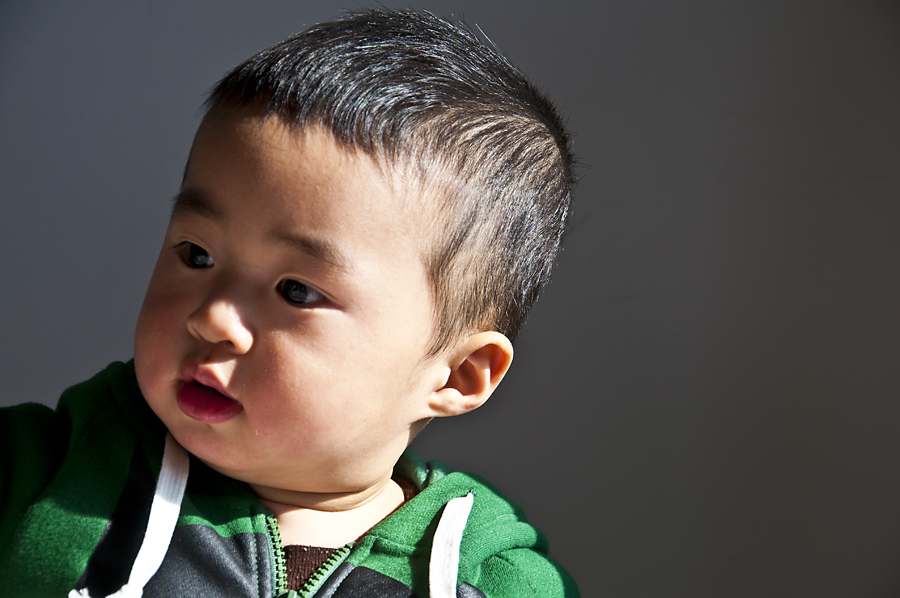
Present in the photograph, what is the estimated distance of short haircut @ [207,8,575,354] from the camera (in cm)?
72

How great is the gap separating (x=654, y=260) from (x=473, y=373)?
444 mm

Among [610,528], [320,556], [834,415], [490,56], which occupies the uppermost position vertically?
[490,56]

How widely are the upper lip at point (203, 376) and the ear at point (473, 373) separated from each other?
0.21 m

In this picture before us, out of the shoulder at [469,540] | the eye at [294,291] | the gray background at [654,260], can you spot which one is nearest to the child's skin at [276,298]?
the eye at [294,291]

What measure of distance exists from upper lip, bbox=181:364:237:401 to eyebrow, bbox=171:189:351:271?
0.38ft

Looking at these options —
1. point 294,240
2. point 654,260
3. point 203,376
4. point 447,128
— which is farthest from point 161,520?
point 654,260

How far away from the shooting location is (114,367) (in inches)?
30.7

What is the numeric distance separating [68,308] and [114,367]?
0.49 meters

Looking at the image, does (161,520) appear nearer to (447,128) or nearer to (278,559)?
(278,559)

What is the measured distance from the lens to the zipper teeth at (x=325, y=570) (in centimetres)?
75

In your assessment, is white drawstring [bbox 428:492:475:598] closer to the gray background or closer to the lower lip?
the lower lip

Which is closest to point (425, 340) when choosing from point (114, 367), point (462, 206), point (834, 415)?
point (462, 206)

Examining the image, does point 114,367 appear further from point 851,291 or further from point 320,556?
point 851,291

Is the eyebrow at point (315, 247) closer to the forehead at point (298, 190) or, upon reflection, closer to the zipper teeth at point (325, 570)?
the forehead at point (298, 190)
